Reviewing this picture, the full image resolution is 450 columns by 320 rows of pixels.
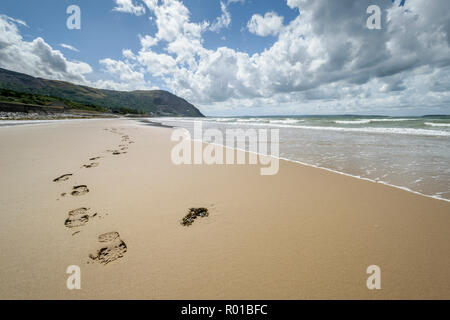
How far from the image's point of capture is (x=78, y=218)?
250 centimetres

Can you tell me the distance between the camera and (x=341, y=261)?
1827mm

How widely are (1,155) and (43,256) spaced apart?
6.50 m

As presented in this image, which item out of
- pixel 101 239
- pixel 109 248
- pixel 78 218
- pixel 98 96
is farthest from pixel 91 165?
pixel 98 96

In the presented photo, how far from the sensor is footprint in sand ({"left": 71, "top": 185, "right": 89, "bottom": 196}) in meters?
3.24

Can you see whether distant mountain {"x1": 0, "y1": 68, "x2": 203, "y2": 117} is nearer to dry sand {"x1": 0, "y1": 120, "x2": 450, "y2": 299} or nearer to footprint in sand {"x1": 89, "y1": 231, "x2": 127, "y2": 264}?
dry sand {"x1": 0, "y1": 120, "x2": 450, "y2": 299}

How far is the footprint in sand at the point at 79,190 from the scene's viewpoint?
128 inches

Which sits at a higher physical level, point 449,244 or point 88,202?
point 88,202

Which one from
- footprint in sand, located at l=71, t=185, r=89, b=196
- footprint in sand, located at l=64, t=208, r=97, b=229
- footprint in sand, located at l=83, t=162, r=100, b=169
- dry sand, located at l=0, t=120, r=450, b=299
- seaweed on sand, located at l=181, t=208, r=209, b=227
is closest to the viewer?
dry sand, located at l=0, t=120, r=450, b=299

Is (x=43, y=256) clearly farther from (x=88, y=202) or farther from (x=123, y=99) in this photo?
(x=123, y=99)

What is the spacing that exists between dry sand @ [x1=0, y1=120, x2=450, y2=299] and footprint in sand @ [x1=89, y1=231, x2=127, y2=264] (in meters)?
0.06

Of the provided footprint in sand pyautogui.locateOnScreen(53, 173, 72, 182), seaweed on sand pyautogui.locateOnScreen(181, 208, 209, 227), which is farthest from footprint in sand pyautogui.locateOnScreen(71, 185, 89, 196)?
seaweed on sand pyautogui.locateOnScreen(181, 208, 209, 227)

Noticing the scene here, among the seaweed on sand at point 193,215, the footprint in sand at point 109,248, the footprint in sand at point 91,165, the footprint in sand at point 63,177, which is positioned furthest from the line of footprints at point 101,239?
the footprint in sand at point 91,165

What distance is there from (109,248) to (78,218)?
3.16ft

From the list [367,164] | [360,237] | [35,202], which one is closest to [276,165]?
[367,164]
